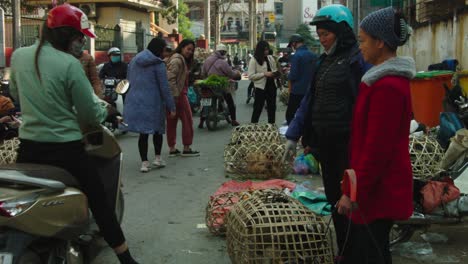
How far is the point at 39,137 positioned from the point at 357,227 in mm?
1937

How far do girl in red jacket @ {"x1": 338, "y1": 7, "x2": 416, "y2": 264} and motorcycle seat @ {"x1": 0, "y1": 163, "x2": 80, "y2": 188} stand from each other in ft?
5.33

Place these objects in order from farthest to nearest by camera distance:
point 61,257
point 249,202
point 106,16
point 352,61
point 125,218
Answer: point 106,16
point 125,218
point 249,202
point 352,61
point 61,257

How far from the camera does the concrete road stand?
473cm

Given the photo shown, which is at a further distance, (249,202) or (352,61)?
(249,202)

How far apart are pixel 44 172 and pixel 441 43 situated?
1074 cm

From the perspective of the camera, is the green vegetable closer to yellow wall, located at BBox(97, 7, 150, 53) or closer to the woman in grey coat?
the woman in grey coat

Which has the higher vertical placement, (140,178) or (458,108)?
(458,108)

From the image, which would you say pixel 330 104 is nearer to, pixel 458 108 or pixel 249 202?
pixel 249 202

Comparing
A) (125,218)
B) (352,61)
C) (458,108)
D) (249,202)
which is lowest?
(125,218)

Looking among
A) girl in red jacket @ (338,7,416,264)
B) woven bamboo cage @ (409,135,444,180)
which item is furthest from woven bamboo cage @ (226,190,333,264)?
woven bamboo cage @ (409,135,444,180)

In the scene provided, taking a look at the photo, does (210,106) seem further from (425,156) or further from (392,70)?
(392,70)

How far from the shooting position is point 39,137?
362 centimetres

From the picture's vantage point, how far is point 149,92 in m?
7.89

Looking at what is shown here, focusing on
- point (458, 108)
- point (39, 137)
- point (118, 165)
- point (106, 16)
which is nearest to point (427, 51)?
point (458, 108)
